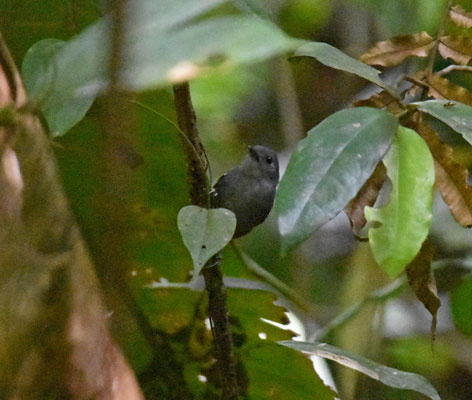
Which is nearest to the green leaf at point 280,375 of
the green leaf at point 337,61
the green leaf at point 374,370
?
the green leaf at point 374,370

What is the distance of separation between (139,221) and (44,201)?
0.73 m

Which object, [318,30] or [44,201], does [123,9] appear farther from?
[318,30]

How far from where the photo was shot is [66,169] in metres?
1.43

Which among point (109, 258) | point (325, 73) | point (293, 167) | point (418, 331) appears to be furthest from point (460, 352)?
point (109, 258)

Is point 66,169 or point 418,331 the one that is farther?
point 418,331

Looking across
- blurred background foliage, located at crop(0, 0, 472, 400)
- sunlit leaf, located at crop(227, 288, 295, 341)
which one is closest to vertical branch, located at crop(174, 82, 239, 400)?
blurred background foliage, located at crop(0, 0, 472, 400)

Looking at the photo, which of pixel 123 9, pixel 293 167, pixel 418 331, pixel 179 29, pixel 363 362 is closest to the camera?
pixel 123 9

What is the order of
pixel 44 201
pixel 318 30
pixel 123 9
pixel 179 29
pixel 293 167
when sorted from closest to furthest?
pixel 123 9, pixel 179 29, pixel 44 201, pixel 293 167, pixel 318 30

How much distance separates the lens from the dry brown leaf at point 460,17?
1.30 m

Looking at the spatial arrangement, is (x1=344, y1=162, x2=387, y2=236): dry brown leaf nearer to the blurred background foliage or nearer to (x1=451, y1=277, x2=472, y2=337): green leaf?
the blurred background foliage

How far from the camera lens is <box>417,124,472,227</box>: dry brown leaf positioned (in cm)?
111

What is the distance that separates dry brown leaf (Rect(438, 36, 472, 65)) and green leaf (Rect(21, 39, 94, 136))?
2.07ft

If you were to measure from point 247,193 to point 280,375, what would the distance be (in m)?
0.54

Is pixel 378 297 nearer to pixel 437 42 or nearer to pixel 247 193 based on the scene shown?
pixel 247 193
